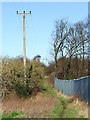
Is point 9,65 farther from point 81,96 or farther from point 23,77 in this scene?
point 81,96

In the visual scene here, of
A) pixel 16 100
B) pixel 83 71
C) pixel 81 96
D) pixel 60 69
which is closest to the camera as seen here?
pixel 81 96

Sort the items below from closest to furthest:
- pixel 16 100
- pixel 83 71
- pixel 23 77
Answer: pixel 16 100 < pixel 23 77 < pixel 83 71

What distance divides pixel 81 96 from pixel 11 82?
24.7 feet

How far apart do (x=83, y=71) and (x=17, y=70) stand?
48.2 ft

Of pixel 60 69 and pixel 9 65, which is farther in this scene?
pixel 60 69

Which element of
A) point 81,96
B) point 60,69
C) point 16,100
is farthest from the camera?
point 60,69

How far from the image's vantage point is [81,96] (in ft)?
49.3

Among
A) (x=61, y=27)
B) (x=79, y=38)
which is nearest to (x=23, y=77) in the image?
(x=79, y=38)

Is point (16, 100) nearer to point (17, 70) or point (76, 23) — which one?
point (17, 70)

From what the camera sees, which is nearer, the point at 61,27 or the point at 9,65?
the point at 9,65

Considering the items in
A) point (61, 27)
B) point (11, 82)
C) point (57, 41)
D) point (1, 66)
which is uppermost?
point (61, 27)

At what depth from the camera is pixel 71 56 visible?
124 feet

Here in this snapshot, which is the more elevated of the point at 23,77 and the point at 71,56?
the point at 71,56

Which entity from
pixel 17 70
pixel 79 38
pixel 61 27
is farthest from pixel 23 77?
pixel 61 27
